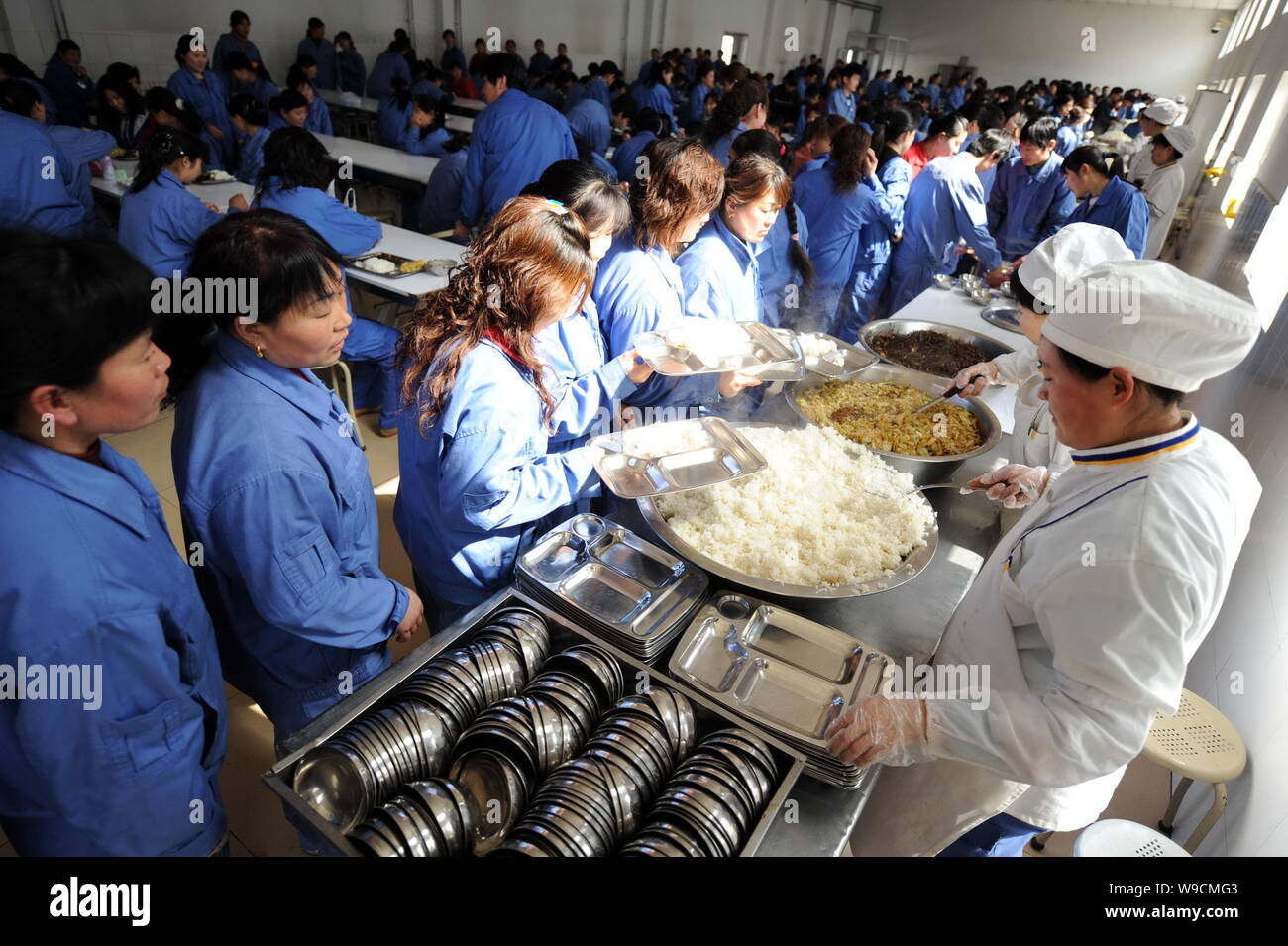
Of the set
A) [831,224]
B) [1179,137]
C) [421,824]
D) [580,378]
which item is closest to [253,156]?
[831,224]

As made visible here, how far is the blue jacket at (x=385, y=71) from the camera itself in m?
10.3

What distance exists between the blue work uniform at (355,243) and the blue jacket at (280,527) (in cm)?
204

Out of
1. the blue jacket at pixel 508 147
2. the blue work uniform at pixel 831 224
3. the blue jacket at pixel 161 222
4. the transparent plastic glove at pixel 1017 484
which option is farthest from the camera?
the blue jacket at pixel 508 147

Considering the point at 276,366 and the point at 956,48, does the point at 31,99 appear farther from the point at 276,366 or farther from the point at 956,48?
the point at 956,48

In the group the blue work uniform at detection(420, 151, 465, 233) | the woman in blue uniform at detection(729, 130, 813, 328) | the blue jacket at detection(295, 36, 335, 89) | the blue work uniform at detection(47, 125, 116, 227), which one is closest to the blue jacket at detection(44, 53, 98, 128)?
the blue work uniform at detection(47, 125, 116, 227)

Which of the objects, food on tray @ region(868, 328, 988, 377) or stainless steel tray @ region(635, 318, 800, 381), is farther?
food on tray @ region(868, 328, 988, 377)

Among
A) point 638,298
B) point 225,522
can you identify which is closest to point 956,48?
point 638,298

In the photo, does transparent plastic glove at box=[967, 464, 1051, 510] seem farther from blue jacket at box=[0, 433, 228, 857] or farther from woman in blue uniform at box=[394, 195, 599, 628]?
blue jacket at box=[0, 433, 228, 857]

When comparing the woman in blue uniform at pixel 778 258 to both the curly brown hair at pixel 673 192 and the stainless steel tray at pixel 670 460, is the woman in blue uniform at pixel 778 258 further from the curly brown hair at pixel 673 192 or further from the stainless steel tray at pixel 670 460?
the stainless steel tray at pixel 670 460

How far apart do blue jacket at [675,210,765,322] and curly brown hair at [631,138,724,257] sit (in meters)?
0.22

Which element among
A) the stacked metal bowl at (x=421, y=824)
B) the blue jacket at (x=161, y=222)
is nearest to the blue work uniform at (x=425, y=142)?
the blue jacket at (x=161, y=222)

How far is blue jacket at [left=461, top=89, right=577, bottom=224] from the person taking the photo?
462 centimetres

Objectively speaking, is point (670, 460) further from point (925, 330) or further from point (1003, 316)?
point (1003, 316)

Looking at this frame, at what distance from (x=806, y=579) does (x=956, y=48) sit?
83.2ft
